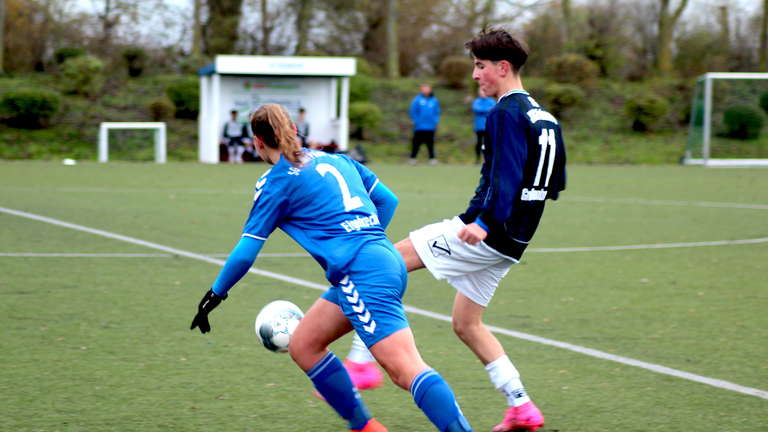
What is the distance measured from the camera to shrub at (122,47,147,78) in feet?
129

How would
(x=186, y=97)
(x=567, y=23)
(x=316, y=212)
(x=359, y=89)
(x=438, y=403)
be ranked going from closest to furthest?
1. (x=438, y=403)
2. (x=316, y=212)
3. (x=186, y=97)
4. (x=359, y=89)
5. (x=567, y=23)

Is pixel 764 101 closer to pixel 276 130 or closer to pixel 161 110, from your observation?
pixel 161 110

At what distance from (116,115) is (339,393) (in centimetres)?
3274

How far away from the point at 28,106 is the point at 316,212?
30.7 metres

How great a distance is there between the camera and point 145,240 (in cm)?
1100

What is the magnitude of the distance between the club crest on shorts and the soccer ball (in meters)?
0.73

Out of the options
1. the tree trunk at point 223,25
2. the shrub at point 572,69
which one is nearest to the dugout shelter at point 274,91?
the shrub at point 572,69

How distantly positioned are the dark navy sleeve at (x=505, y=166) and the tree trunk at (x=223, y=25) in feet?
131

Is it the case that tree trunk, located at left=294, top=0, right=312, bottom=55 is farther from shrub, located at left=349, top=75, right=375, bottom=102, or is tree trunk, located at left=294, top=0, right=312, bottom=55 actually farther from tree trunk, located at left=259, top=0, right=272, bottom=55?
shrub, located at left=349, top=75, right=375, bottom=102

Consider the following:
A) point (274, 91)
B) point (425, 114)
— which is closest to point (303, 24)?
point (274, 91)

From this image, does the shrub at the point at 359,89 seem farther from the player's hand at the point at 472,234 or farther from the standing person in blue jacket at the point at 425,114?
the player's hand at the point at 472,234

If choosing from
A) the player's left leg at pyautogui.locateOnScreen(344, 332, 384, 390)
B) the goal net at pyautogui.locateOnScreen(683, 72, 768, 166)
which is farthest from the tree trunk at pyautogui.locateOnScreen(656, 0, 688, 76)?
the player's left leg at pyautogui.locateOnScreen(344, 332, 384, 390)

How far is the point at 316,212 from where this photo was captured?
4.00 metres

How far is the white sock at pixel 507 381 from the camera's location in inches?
182
